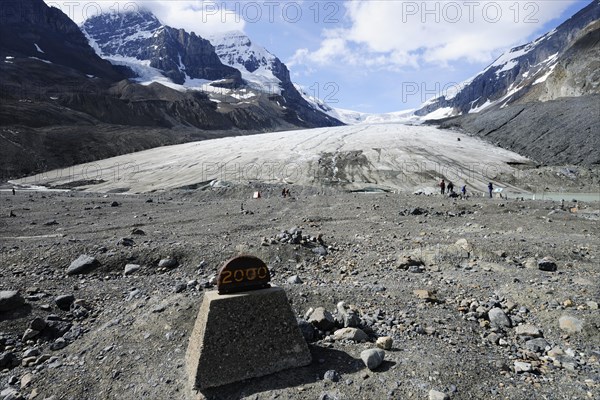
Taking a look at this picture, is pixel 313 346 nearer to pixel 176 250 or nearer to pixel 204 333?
pixel 204 333

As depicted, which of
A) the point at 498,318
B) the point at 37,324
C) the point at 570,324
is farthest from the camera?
the point at 37,324

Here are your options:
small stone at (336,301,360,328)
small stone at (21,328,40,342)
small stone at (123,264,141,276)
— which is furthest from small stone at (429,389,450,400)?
small stone at (123,264,141,276)

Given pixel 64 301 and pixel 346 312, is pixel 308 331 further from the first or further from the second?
pixel 64 301

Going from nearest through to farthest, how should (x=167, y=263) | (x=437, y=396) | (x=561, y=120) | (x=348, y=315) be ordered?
(x=437, y=396) < (x=348, y=315) < (x=167, y=263) < (x=561, y=120)

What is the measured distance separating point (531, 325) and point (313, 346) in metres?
3.26

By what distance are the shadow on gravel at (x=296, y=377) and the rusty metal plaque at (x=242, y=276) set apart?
3.53 ft

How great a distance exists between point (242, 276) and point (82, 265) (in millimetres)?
5899

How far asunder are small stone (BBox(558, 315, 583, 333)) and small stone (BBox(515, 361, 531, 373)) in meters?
1.31

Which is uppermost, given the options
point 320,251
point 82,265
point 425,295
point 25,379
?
point 82,265

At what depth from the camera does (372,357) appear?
4477mm

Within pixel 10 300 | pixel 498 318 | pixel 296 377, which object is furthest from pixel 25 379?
pixel 498 318

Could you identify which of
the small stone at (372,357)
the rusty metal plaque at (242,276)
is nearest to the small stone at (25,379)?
the rusty metal plaque at (242,276)

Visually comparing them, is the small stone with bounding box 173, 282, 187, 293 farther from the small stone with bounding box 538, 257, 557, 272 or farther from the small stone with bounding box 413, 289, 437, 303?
the small stone with bounding box 538, 257, 557, 272

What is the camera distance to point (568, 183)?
3600 centimetres
